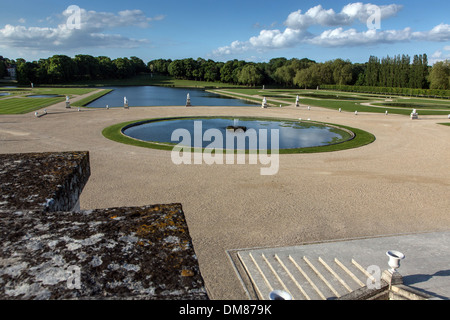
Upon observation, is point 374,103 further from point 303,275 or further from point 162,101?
point 303,275

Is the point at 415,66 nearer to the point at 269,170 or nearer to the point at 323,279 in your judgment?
the point at 269,170

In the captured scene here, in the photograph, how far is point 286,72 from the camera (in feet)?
401

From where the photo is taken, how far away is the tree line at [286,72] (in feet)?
319

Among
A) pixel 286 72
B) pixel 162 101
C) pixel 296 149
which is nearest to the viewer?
pixel 296 149

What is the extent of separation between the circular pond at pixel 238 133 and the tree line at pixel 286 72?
258 feet

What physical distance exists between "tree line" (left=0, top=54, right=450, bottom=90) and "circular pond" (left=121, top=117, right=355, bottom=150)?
258 feet

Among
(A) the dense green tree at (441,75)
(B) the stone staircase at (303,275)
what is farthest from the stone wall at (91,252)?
A: (A) the dense green tree at (441,75)

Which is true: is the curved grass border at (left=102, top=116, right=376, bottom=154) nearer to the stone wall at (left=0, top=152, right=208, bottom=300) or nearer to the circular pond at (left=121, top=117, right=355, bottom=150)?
the circular pond at (left=121, top=117, right=355, bottom=150)

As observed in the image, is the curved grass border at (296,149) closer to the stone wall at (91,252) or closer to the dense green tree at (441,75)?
the stone wall at (91,252)

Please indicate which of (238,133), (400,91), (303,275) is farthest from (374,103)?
(303,275)

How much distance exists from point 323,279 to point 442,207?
764 centimetres

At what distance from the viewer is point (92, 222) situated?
2.36 m

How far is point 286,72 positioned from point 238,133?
102 meters
